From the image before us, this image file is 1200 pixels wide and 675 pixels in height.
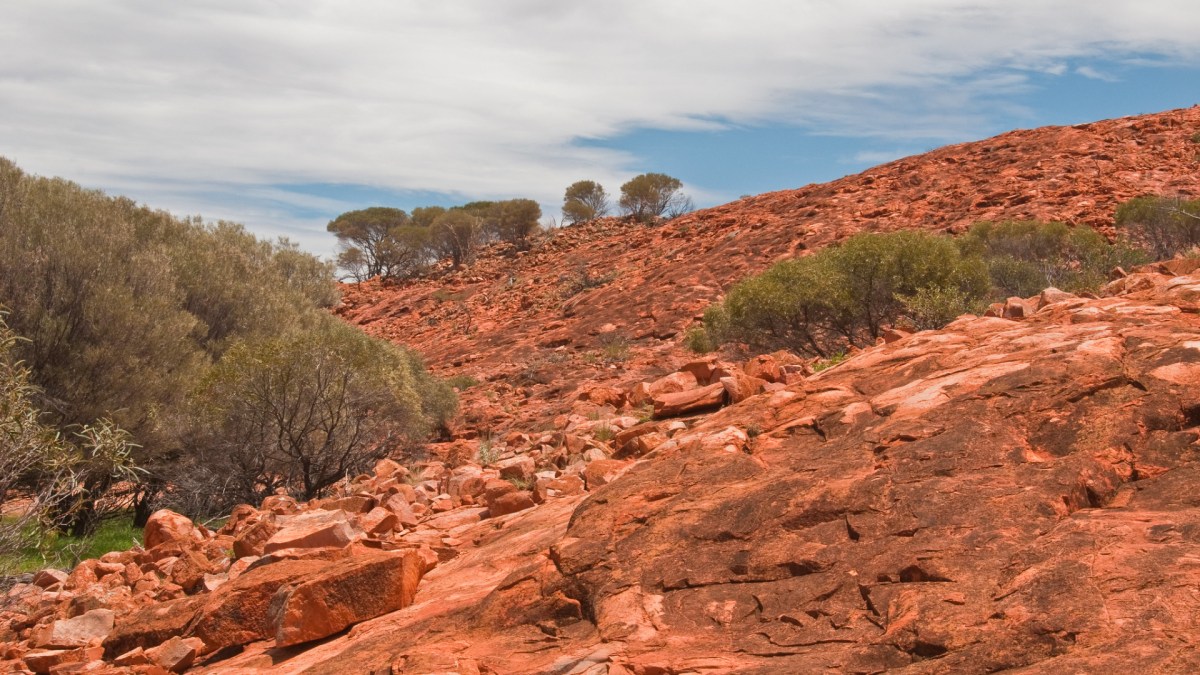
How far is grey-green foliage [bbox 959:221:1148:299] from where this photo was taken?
16.6 m

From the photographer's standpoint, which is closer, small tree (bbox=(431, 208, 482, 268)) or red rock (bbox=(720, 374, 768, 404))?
red rock (bbox=(720, 374, 768, 404))

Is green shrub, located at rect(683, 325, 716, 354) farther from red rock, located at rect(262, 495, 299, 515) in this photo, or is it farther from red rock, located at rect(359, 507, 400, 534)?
red rock, located at rect(359, 507, 400, 534)

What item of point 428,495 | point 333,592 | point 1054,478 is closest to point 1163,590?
point 1054,478

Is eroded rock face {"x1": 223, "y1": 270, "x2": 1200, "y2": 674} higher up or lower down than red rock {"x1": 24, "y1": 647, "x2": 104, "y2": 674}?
higher up

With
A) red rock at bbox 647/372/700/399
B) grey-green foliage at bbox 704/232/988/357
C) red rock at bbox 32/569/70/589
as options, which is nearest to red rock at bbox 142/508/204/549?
red rock at bbox 32/569/70/589

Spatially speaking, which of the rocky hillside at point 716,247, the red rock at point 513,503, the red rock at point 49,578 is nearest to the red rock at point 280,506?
the red rock at point 49,578

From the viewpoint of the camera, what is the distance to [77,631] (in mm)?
6277

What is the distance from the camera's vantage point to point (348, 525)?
6.90 m

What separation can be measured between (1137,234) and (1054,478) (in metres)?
17.0

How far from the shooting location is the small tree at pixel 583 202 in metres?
39.8

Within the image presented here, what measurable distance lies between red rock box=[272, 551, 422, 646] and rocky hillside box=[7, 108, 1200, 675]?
0.01 metres

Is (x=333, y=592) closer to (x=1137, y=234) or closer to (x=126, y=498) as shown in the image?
(x=126, y=498)

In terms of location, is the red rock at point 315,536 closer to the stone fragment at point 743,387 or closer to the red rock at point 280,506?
the red rock at point 280,506

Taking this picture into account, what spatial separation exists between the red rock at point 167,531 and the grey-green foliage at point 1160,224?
1592 cm
